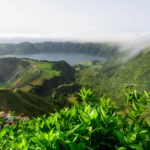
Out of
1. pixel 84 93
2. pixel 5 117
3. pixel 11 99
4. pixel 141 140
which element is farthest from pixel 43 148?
pixel 11 99

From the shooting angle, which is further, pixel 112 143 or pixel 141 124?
pixel 141 124

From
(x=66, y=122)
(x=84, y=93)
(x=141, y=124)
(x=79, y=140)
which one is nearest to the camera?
(x=79, y=140)

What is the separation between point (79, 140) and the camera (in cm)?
734

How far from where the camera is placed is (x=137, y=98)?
9430 mm

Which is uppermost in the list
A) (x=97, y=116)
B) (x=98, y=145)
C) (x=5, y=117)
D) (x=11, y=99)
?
(x=97, y=116)

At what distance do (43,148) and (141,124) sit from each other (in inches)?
122

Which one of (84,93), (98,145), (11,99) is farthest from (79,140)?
(11,99)

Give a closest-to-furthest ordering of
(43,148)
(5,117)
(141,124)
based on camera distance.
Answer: (43,148), (141,124), (5,117)

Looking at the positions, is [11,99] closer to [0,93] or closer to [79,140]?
[0,93]

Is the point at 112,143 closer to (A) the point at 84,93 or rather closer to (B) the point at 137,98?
(B) the point at 137,98

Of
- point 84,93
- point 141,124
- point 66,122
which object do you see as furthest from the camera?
Answer: point 84,93

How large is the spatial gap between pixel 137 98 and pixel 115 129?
2.25 meters

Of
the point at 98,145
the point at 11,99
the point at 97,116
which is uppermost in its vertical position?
the point at 97,116

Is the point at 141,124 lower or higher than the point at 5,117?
higher
